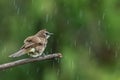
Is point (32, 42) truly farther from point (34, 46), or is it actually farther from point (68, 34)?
point (68, 34)

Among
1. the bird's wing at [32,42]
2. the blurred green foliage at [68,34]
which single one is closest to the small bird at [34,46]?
the bird's wing at [32,42]

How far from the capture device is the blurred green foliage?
5746 mm

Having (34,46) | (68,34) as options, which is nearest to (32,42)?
(34,46)

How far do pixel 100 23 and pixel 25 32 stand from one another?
2.97 ft

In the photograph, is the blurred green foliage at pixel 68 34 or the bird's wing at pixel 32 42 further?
the blurred green foliage at pixel 68 34

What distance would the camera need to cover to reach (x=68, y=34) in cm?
590

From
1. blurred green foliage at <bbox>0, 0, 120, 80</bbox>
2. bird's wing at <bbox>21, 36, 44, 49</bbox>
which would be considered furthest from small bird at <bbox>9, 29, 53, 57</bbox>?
blurred green foliage at <bbox>0, 0, 120, 80</bbox>

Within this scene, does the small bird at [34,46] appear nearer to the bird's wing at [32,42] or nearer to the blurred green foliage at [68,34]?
the bird's wing at [32,42]

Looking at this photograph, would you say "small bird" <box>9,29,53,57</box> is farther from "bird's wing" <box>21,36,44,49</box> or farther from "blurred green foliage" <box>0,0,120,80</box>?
"blurred green foliage" <box>0,0,120,80</box>

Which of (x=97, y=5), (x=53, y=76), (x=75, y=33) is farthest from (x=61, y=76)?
(x=97, y=5)

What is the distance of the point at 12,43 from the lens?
19.0 ft

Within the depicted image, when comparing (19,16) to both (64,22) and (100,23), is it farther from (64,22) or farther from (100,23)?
(100,23)

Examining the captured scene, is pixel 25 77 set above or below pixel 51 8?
below

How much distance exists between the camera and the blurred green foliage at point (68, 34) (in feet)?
18.9
